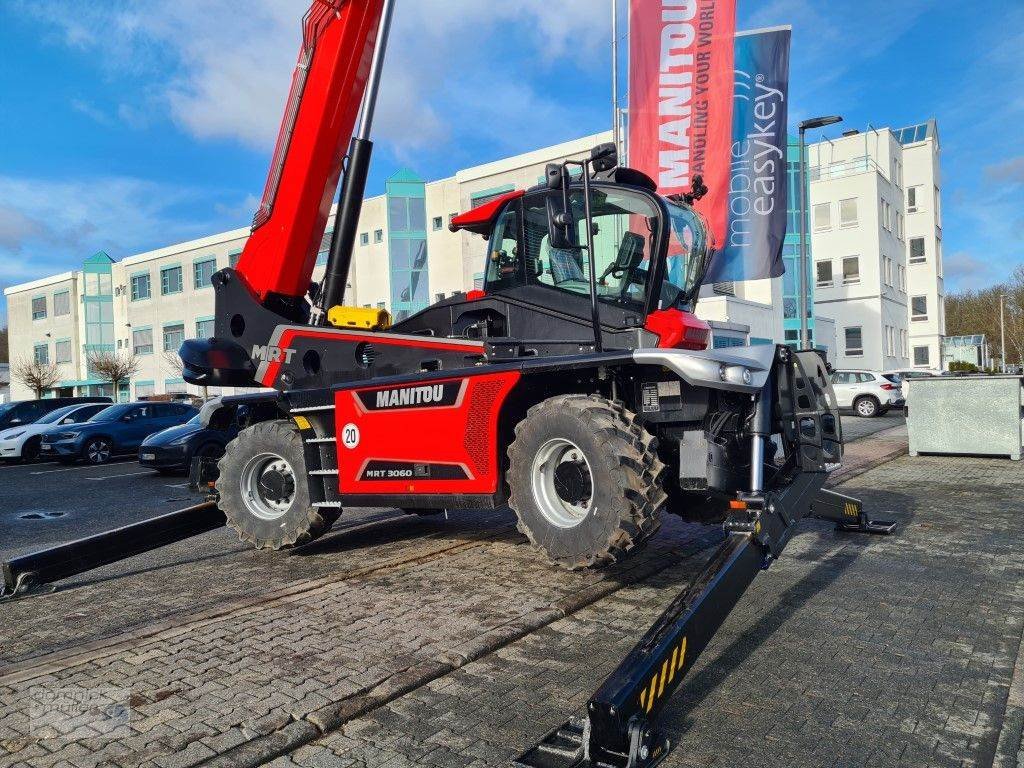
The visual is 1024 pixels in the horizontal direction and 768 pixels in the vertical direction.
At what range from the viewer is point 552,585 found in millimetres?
5426

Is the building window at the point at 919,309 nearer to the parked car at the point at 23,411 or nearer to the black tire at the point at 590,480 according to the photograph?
the parked car at the point at 23,411

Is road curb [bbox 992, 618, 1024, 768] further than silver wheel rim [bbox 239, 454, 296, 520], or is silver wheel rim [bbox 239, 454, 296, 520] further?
silver wheel rim [bbox 239, 454, 296, 520]

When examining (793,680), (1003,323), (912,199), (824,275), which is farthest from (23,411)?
(1003,323)

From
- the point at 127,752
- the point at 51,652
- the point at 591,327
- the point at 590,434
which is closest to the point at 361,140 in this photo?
the point at 591,327

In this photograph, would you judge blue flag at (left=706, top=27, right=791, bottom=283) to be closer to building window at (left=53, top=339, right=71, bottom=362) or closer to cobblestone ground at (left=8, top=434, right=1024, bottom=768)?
cobblestone ground at (left=8, top=434, right=1024, bottom=768)

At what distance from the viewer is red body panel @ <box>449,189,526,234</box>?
6.59m

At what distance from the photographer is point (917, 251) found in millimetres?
52094

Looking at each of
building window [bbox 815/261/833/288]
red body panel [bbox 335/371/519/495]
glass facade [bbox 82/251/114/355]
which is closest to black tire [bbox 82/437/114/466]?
red body panel [bbox 335/371/519/495]

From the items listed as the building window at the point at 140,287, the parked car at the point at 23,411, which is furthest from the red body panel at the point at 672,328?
the building window at the point at 140,287

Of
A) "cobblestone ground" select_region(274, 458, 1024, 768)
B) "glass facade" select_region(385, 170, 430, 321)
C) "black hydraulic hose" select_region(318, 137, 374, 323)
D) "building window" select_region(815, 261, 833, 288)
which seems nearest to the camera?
"cobblestone ground" select_region(274, 458, 1024, 768)

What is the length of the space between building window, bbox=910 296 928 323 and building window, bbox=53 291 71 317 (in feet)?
199

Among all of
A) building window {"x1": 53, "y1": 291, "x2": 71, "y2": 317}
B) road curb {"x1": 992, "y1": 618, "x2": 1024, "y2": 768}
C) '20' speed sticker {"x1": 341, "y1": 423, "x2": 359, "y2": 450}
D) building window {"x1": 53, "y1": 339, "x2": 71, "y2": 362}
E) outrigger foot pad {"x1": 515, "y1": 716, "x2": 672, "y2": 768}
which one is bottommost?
road curb {"x1": 992, "y1": 618, "x2": 1024, "y2": 768}

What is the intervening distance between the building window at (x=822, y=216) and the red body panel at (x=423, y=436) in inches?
1755

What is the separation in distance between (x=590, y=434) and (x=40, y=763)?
3001mm
